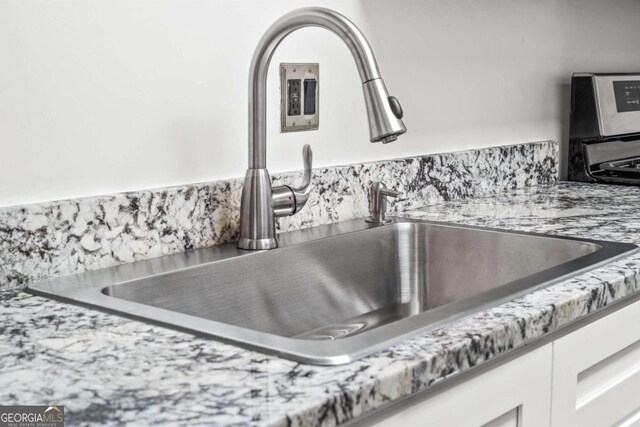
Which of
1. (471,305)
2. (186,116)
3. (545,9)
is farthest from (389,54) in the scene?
(471,305)

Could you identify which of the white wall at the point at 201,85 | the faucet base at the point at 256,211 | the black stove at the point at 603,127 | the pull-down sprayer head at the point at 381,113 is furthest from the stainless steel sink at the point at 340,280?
the black stove at the point at 603,127

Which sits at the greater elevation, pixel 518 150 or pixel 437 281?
pixel 518 150

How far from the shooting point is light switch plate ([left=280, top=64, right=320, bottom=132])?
4.91 ft

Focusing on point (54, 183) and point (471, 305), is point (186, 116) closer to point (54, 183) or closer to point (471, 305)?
point (54, 183)

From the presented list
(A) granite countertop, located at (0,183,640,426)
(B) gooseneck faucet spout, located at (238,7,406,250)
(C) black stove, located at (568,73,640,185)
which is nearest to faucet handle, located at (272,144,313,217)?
(B) gooseneck faucet spout, located at (238,7,406,250)

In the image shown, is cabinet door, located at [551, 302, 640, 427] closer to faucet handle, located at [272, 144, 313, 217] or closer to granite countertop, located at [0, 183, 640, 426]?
granite countertop, located at [0, 183, 640, 426]

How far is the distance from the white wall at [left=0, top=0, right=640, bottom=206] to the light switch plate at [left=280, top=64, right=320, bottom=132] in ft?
0.05

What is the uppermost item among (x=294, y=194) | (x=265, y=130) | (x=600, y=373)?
(x=265, y=130)

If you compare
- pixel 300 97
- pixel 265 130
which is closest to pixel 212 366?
pixel 265 130

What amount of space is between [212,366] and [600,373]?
2.04 ft

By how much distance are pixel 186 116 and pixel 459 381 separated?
2.19ft

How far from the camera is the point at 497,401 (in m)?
0.94

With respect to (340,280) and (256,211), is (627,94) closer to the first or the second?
(340,280)

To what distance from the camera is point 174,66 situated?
1309 mm
